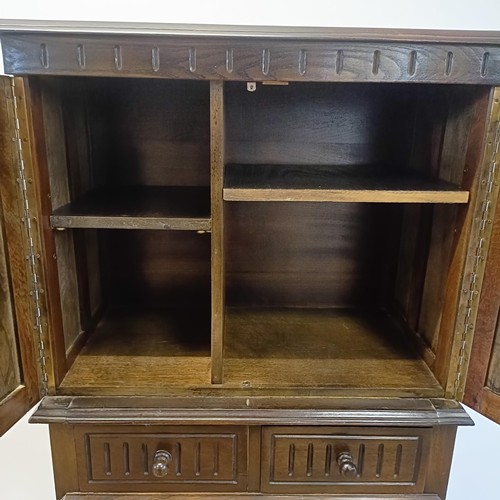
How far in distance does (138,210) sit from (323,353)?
538 millimetres

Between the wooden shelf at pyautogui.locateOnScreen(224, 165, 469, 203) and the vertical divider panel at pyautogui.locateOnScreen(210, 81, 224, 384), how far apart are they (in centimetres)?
3

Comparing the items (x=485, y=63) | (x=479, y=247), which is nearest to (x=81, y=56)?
(x=485, y=63)

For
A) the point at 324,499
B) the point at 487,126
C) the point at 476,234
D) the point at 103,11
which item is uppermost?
the point at 103,11

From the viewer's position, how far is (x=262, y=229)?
1260 millimetres

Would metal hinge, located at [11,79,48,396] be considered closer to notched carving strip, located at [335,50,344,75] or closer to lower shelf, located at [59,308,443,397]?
lower shelf, located at [59,308,443,397]

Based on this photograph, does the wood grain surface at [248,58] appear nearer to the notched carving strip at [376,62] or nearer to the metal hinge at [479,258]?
the notched carving strip at [376,62]

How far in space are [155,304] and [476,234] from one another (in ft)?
2.82

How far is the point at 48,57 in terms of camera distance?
750 mm

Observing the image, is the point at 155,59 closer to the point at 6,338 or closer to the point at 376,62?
the point at 376,62

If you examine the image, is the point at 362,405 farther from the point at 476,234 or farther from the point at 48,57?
the point at 48,57

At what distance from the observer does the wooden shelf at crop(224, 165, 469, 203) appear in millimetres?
827

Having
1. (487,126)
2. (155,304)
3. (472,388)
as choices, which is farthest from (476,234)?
(155,304)

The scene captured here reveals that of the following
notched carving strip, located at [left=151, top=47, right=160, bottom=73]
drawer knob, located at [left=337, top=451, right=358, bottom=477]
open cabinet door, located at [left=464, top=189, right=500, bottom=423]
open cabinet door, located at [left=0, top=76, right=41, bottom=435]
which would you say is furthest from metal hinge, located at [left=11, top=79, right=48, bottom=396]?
open cabinet door, located at [left=464, top=189, right=500, bottom=423]

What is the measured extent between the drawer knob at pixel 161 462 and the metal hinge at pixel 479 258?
0.60m
